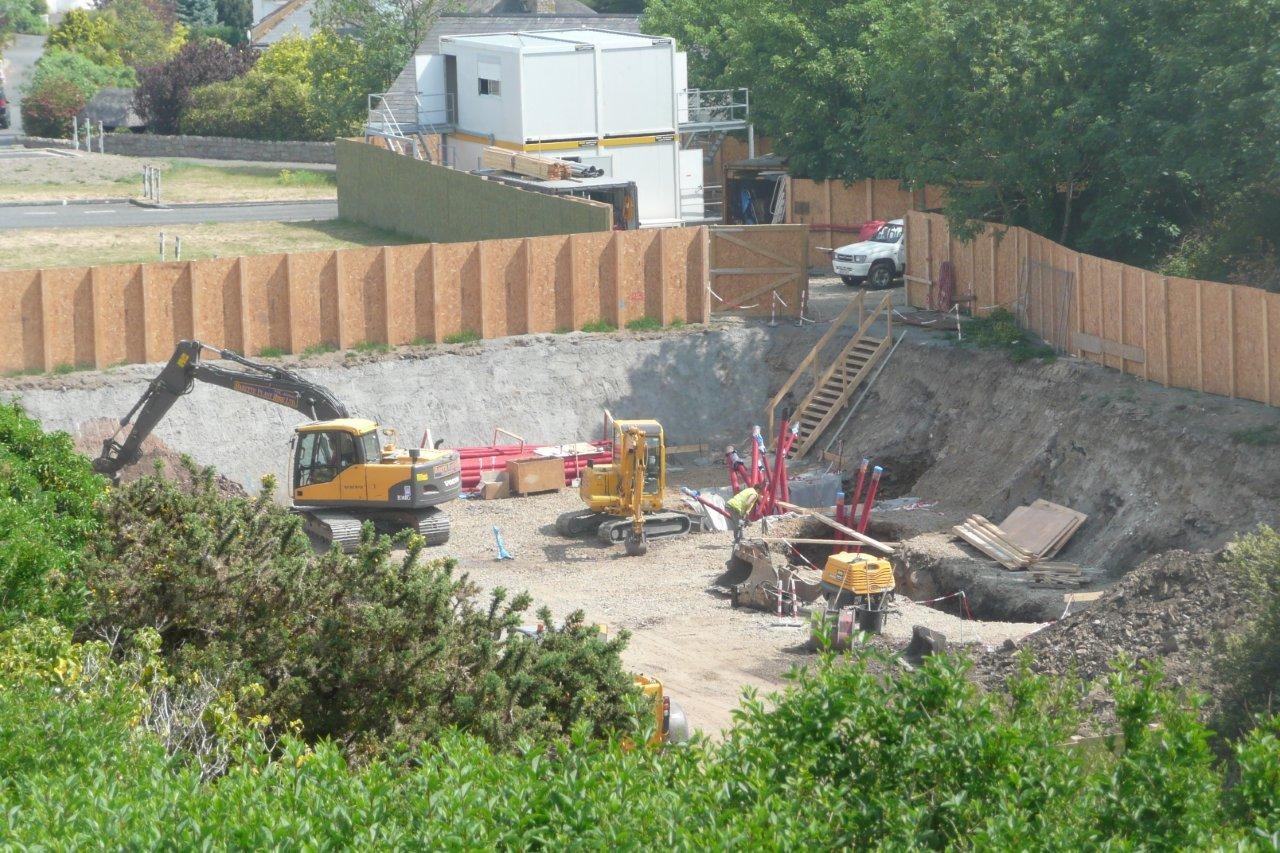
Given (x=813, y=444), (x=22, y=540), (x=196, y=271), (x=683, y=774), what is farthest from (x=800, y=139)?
(x=683, y=774)

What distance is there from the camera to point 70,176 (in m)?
64.7

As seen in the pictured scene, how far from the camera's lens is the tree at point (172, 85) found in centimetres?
7944

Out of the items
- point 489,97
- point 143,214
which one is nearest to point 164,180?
point 143,214

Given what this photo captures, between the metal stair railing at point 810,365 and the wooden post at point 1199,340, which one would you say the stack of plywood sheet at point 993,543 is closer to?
the wooden post at point 1199,340

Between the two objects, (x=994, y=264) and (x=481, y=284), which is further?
(x=481, y=284)

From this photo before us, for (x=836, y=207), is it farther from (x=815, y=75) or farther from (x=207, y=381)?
(x=207, y=381)

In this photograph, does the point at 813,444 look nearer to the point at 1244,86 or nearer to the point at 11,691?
the point at 1244,86

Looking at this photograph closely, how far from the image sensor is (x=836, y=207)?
49969 mm

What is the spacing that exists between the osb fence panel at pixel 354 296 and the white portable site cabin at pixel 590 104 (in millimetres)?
8263

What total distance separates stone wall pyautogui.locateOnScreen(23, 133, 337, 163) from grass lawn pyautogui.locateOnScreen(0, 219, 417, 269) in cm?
1914

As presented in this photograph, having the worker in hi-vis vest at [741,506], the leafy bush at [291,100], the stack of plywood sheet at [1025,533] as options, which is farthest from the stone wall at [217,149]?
the stack of plywood sheet at [1025,533]

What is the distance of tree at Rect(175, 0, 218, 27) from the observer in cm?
12069

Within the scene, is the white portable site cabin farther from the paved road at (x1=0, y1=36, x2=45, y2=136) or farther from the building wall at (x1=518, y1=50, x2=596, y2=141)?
the paved road at (x1=0, y1=36, x2=45, y2=136)

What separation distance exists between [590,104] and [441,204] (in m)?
5.27
